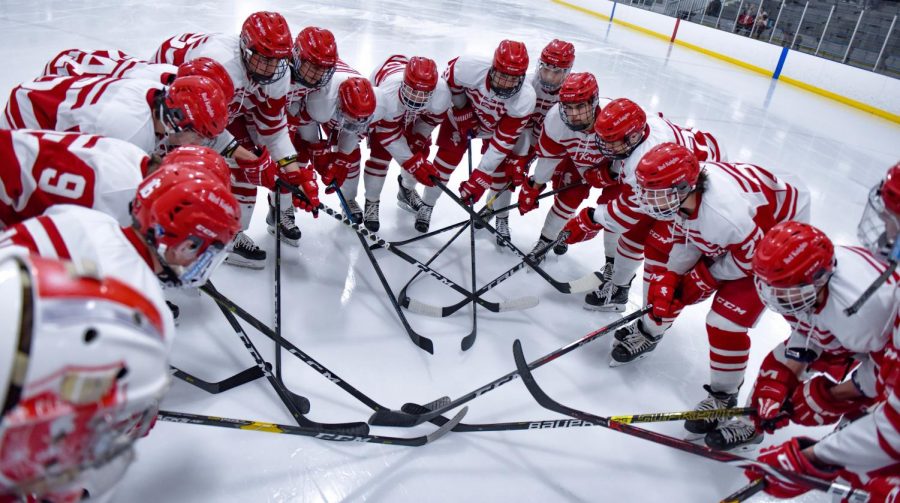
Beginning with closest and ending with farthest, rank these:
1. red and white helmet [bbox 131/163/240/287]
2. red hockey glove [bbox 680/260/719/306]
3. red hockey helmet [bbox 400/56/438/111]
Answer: red and white helmet [bbox 131/163/240/287] → red hockey glove [bbox 680/260/719/306] → red hockey helmet [bbox 400/56/438/111]

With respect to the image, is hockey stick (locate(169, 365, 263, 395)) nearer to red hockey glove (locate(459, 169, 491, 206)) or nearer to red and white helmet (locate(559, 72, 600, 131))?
red hockey glove (locate(459, 169, 491, 206))

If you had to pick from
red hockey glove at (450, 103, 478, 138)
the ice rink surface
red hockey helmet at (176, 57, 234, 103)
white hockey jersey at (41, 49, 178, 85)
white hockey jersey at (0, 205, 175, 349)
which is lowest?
the ice rink surface

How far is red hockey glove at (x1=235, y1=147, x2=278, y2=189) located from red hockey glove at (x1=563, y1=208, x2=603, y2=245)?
142 centimetres

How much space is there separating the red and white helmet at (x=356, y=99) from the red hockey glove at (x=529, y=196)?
92cm

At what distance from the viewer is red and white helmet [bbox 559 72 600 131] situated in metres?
2.55

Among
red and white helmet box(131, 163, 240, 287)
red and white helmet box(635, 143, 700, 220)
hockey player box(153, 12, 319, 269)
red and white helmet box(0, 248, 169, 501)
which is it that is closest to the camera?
red and white helmet box(0, 248, 169, 501)

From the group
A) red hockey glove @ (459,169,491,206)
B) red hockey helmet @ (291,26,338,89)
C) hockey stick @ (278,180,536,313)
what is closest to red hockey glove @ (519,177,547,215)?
red hockey glove @ (459,169,491,206)

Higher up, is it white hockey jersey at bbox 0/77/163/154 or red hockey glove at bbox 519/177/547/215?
white hockey jersey at bbox 0/77/163/154

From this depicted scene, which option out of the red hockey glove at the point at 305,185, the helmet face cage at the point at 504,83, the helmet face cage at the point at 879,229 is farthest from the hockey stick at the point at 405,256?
the helmet face cage at the point at 879,229

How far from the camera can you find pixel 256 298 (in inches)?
96.9

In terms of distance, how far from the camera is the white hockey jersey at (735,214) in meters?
1.96

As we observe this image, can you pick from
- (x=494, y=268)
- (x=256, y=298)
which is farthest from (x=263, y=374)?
(x=494, y=268)

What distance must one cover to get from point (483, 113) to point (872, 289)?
6.86 feet

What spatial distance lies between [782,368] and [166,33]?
22.7ft
